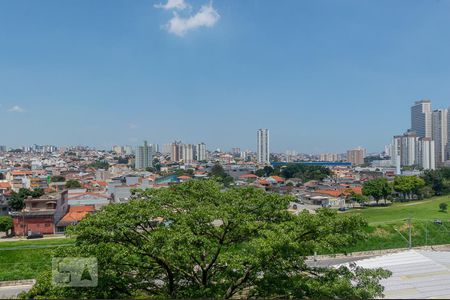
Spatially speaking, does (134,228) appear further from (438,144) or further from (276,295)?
(438,144)

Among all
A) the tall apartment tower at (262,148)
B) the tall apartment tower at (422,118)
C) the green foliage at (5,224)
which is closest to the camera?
the green foliage at (5,224)

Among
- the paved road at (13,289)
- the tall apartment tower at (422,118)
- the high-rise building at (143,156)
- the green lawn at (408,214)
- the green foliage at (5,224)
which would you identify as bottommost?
the green lawn at (408,214)

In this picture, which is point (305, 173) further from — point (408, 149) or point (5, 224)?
point (5, 224)

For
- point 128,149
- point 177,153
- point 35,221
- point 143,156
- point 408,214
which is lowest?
point 408,214

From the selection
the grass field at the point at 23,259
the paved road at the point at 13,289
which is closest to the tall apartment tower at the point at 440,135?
the grass field at the point at 23,259

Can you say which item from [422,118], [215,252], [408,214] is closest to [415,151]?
[422,118]

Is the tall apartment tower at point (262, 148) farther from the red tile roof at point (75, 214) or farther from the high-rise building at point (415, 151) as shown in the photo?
the red tile roof at point (75, 214)
